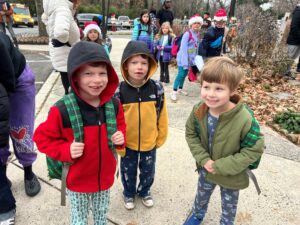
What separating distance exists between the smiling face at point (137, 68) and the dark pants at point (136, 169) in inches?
24.4

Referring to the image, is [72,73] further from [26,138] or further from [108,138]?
[26,138]

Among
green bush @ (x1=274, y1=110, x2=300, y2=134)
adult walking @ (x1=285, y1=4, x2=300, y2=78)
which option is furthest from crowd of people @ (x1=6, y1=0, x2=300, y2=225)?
adult walking @ (x1=285, y1=4, x2=300, y2=78)

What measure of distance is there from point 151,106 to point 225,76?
711 mm

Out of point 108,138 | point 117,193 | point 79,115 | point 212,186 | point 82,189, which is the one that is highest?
point 79,115

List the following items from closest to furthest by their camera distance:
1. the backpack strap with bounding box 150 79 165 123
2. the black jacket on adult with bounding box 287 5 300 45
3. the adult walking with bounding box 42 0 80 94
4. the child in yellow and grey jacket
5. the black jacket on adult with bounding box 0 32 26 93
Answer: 1. the black jacket on adult with bounding box 0 32 26 93
2. the child in yellow and grey jacket
3. the backpack strap with bounding box 150 79 165 123
4. the adult walking with bounding box 42 0 80 94
5. the black jacket on adult with bounding box 287 5 300 45

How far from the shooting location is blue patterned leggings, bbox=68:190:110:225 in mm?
1873

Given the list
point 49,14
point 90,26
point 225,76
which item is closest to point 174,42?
point 90,26

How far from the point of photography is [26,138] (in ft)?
Answer: 7.94

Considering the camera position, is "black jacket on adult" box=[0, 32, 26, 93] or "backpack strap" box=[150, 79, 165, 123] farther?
"backpack strap" box=[150, 79, 165, 123]

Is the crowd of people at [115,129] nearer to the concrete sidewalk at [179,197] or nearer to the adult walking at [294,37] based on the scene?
the concrete sidewalk at [179,197]

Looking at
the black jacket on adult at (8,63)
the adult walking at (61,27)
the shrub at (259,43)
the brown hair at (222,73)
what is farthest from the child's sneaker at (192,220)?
the shrub at (259,43)

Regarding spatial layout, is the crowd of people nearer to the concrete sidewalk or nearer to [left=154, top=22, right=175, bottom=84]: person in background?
the concrete sidewalk

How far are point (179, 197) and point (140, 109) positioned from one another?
1053mm

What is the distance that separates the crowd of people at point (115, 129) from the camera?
64.5 inches
